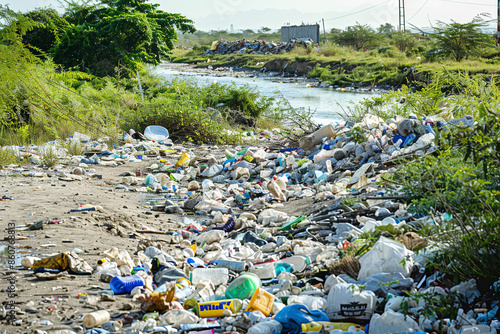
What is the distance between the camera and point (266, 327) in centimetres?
203

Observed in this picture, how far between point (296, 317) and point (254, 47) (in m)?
35.9

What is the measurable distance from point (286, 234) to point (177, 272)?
1.23 meters

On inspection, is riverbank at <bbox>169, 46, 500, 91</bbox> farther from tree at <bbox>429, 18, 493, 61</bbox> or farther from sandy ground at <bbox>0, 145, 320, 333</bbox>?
sandy ground at <bbox>0, 145, 320, 333</bbox>

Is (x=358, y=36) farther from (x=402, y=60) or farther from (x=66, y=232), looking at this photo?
(x=66, y=232)

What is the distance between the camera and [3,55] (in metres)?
2.60

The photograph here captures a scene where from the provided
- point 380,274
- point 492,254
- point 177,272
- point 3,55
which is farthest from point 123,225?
point 492,254

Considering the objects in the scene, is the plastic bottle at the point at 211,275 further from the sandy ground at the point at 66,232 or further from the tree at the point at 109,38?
the tree at the point at 109,38

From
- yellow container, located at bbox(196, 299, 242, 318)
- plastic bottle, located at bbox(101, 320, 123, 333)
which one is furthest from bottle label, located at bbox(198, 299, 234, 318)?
plastic bottle, located at bbox(101, 320, 123, 333)

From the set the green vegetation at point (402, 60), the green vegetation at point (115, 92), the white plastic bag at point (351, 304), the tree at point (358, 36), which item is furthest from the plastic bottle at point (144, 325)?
the tree at point (358, 36)

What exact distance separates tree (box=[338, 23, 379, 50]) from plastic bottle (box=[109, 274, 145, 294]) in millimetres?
31857

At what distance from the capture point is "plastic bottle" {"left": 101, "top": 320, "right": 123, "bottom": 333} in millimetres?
2074

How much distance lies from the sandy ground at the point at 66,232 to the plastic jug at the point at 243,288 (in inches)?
19.8

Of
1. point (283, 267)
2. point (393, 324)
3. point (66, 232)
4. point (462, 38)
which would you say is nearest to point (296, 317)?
point (393, 324)

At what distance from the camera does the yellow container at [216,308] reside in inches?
89.1
